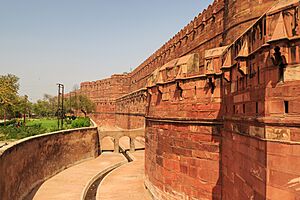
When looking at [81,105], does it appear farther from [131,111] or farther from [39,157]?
[39,157]

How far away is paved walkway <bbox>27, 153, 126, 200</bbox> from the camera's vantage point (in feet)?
52.9

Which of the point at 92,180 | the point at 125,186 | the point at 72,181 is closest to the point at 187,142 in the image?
the point at 125,186

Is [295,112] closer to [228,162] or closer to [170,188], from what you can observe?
[228,162]

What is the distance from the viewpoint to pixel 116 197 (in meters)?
15.1

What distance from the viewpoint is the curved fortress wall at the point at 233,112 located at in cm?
502

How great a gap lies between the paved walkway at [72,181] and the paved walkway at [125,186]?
1.42 m

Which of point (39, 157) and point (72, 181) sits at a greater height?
point (39, 157)

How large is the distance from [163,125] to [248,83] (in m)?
5.93

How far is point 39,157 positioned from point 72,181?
270 centimetres

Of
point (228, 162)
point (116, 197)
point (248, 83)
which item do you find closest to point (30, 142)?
point (116, 197)

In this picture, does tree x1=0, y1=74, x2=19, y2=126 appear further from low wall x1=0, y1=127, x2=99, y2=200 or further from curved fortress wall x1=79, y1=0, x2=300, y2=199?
curved fortress wall x1=79, y1=0, x2=300, y2=199

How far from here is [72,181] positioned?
64.1ft

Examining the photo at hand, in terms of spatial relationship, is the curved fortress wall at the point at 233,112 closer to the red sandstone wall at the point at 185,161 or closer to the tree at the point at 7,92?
the red sandstone wall at the point at 185,161

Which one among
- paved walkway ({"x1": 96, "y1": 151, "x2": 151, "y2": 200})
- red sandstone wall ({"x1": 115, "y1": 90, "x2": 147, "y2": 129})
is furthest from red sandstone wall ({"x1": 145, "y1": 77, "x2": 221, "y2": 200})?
red sandstone wall ({"x1": 115, "y1": 90, "x2": 147, "y2": 129})
